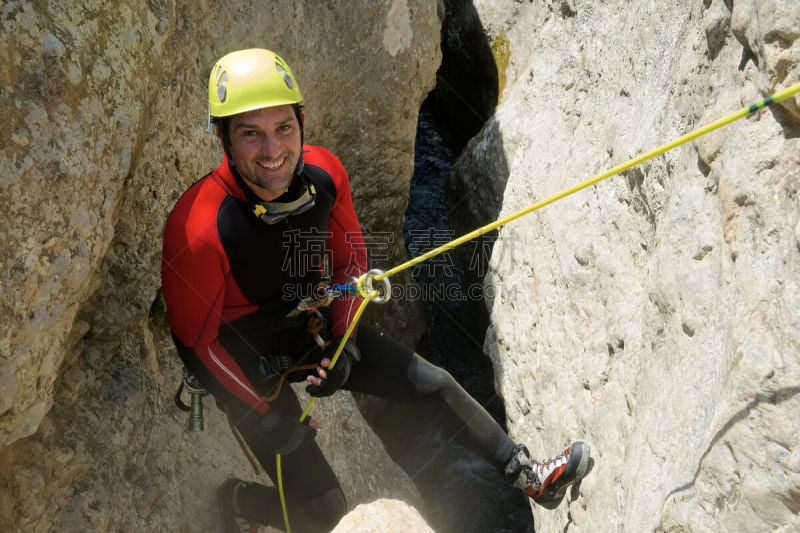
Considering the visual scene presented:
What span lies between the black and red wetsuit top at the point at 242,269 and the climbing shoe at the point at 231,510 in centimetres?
93

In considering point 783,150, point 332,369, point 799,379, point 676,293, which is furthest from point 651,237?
point 332,369

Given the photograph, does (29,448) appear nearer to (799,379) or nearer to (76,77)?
(76,77)

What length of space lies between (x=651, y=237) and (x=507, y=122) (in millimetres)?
2761

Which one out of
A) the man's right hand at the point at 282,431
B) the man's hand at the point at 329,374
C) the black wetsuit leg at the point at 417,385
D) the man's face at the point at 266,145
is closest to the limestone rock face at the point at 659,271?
the black wetsuit leg at the point at 417,385

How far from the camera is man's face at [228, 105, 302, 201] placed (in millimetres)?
3531

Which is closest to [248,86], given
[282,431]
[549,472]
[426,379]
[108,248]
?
[108,248]

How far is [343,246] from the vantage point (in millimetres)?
4254

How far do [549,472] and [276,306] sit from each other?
165 cm

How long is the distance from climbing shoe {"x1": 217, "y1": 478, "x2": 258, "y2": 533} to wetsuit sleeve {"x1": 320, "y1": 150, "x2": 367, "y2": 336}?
1209 mm

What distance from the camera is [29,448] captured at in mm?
3684

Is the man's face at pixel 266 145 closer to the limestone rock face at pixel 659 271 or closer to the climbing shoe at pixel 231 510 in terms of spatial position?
the limestone rock face at pixel 659 271

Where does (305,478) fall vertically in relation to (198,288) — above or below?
below

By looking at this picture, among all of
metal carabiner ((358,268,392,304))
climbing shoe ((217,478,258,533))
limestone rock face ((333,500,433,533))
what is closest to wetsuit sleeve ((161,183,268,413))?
metal carabiner ((358,268,392,304))

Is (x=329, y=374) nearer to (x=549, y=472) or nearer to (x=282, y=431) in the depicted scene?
(x=282, y=431)
